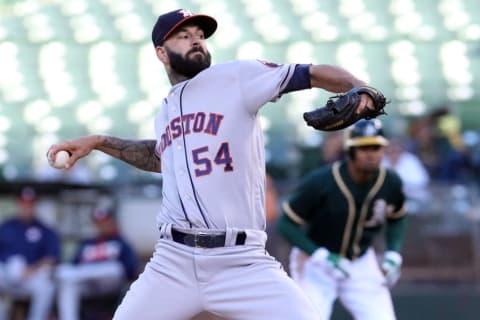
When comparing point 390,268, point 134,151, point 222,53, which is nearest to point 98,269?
point 390,268

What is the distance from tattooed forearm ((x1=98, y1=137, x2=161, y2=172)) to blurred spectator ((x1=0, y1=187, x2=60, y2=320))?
5.26m

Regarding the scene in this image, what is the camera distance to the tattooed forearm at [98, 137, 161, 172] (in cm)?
503

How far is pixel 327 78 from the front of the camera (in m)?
4.10

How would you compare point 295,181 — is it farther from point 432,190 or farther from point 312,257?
point 312,257

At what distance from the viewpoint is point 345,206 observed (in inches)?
263

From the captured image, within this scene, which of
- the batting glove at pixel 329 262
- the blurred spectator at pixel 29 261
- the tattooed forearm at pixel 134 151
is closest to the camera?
the tattooed forearm at pixel 134 151

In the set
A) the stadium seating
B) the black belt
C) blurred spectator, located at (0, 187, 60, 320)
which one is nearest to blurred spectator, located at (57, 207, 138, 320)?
blurred spectator, located at (0, 187, 60, 320)

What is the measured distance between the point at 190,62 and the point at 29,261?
6.01m

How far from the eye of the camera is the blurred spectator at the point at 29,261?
10055 millimetres

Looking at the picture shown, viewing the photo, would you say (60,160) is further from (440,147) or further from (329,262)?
(440,147)

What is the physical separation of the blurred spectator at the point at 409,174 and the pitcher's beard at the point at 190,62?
559 cm

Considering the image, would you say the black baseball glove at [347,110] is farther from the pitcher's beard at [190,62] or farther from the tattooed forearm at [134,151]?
the tattooed forearm at [134,151]

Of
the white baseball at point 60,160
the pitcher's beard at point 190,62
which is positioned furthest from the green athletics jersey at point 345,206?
the white baseball at point 60,160

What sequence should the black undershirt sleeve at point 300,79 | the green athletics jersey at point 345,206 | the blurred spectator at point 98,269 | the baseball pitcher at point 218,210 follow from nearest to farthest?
1. the black undershirt sleeve at point 300,79
2. the baseball pitcher at point 218,210
3. the green athletics jersey at point 345,206
4. the blurred spectator at point 98,269
